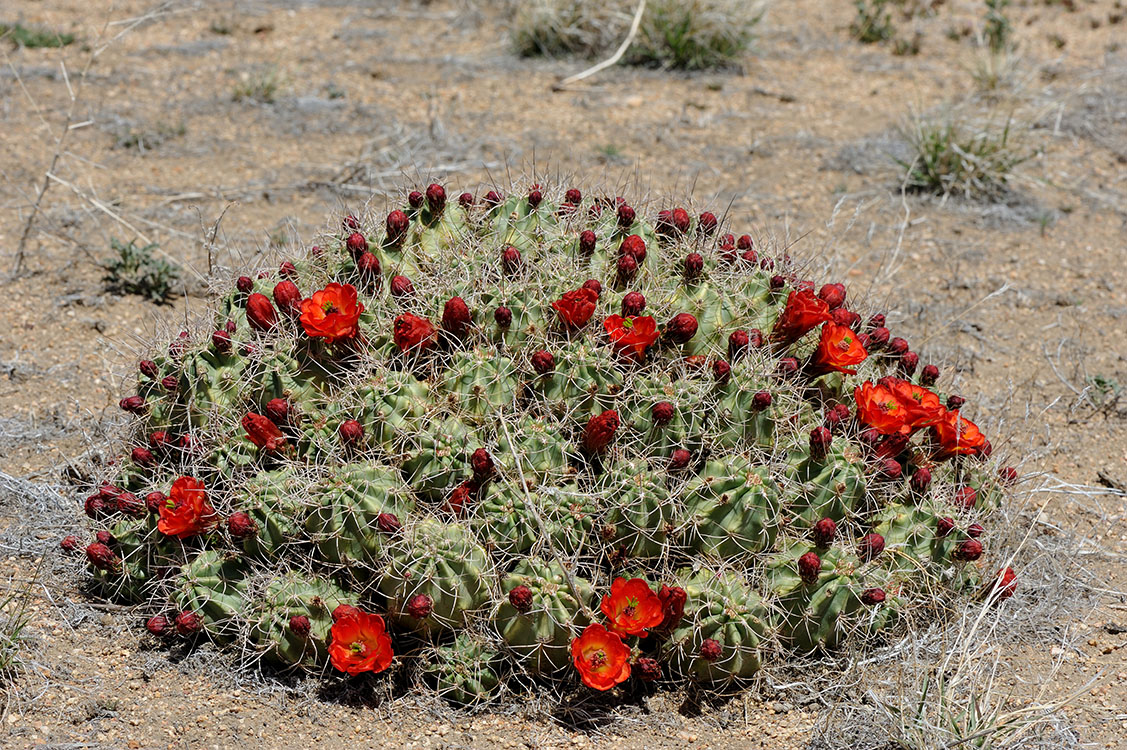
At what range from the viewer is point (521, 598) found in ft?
11.2

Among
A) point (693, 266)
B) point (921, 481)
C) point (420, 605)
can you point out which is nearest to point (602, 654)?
point (420, 605)

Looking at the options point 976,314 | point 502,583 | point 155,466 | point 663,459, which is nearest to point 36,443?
point 155,466

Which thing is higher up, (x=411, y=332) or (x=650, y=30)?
(x=650, y=30)

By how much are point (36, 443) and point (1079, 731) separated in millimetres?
4439

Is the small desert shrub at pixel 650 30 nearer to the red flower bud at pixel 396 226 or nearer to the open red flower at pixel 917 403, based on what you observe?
→ the red flower bud at pixel 396 226

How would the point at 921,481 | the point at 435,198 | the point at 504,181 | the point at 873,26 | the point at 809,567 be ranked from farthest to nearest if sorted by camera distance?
the point at 873,26 < the point at 504,181 < the point at 435,198 < the point at 921,481 < the point at 809,567

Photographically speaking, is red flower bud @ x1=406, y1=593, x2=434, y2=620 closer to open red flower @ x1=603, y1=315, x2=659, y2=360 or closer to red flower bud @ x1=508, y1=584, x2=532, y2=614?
red flower bud @ x1=508, y1=584, x2=532, y2=614

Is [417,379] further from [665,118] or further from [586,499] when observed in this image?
[665,118]

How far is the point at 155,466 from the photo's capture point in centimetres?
400

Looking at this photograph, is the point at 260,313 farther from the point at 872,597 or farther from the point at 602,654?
the point at 872,597

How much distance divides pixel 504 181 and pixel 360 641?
4126mm

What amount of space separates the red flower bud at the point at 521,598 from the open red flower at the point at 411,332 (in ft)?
3.12

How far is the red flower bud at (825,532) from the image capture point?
3.55 m

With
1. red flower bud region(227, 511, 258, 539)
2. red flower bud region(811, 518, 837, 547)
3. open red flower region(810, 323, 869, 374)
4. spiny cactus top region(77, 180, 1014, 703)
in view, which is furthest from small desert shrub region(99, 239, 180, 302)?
red flower bud region(811, 518, 837, 547)
